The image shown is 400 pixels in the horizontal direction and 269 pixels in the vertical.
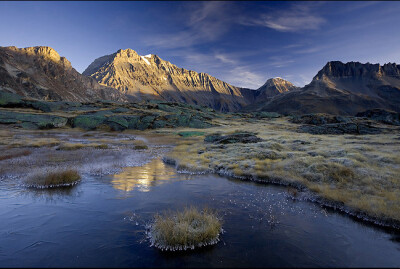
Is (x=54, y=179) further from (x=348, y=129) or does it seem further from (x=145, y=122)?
(x=348, y=129)

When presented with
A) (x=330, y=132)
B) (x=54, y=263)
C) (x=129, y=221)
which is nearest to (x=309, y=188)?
(x=129, y=221)

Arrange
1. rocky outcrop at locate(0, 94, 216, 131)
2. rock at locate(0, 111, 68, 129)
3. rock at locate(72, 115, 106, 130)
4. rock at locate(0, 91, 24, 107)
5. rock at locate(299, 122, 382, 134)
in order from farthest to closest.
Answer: rock at locate(0, 91, 24, 107)
rock at locate(72, 115, 106, 130)
rocky outcrop at locate(0, 94, 216, 131)
rock at locate(0, 111, 68, 129)
rock at locate(299, 122, 382, 134)

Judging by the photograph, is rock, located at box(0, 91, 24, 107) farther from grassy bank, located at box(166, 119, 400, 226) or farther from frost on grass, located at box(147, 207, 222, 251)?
frost on grass, located at box(147, 207, 222, 251)

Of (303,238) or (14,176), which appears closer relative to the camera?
(303,238)

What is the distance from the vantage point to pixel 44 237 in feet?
31.3

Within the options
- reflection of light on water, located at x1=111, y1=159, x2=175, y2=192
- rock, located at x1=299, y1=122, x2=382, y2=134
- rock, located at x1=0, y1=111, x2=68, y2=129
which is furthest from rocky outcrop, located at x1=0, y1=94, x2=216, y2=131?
reflection of light on water, located at x1=111, y1=159, x2=175, y2=192

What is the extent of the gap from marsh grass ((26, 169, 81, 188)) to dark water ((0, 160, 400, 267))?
857 mm

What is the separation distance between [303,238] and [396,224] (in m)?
5.41

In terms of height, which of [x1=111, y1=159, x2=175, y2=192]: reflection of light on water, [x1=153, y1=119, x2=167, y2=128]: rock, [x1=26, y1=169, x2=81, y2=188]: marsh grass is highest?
[x1=153, y1=119, x2=167, y2=128]: rock

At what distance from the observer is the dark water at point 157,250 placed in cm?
820

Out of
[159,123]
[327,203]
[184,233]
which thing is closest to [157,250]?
[184,233]

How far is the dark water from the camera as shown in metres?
8.20

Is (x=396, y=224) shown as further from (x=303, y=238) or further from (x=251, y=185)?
(x=251, y=185)

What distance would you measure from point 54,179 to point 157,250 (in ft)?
41.5
